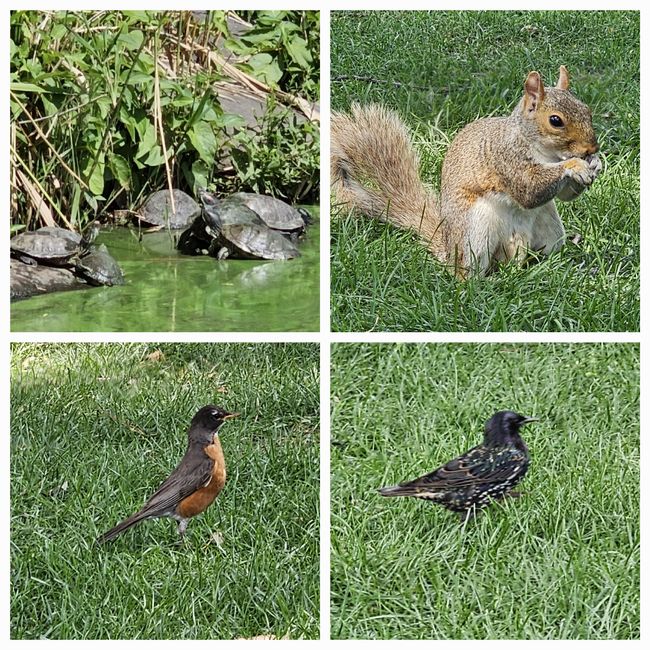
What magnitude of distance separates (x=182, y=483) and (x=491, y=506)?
97cm

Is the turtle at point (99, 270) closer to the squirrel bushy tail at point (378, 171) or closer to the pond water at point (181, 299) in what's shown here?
the pond water at point (181, 299)

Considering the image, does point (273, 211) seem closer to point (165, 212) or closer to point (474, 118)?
point (165, 212)

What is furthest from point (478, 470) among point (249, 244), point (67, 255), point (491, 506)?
point (67, 255)

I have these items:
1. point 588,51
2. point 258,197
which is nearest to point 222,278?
point 258,197

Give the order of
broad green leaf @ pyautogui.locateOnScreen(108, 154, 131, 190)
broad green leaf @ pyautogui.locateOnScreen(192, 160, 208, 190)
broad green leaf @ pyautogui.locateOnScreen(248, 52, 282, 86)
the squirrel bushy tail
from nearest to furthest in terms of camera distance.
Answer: the squirrel bushy tail < broad green leaf @ pyautogui.locateOnScreen(108, 154, 131, 190) < broad green leaf @ pyautogui.locateOnScreen(192, 160, 208, 190) < broad green leaf @ pyautogui.locateOnScreen(248, 52, 282, 86)

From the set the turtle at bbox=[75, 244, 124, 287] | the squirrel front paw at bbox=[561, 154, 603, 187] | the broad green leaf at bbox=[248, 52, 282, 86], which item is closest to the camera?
the squirrel front paw at bbox=[561, 154, 603, 187]

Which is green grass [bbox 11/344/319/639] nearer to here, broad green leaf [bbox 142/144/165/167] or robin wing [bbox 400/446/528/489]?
robin wing [bbox 400/446/528/489]

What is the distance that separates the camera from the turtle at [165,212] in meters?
4.40

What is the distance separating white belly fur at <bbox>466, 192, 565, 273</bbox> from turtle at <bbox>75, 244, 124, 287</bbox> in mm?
1281

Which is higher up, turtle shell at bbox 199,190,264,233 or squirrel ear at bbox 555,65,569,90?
squirrel ear at bbox 555,65,569,90

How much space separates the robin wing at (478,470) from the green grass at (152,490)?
0.42 m

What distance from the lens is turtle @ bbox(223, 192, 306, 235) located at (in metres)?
4.41

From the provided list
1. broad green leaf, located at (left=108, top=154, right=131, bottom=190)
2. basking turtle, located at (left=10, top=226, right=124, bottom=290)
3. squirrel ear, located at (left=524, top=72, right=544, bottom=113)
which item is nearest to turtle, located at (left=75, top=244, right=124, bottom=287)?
basking turtle, located at (left=10, top=226, right=124, bottom=290)

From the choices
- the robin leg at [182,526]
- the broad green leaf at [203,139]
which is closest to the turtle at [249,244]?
the broad green leaf at [203,139]
